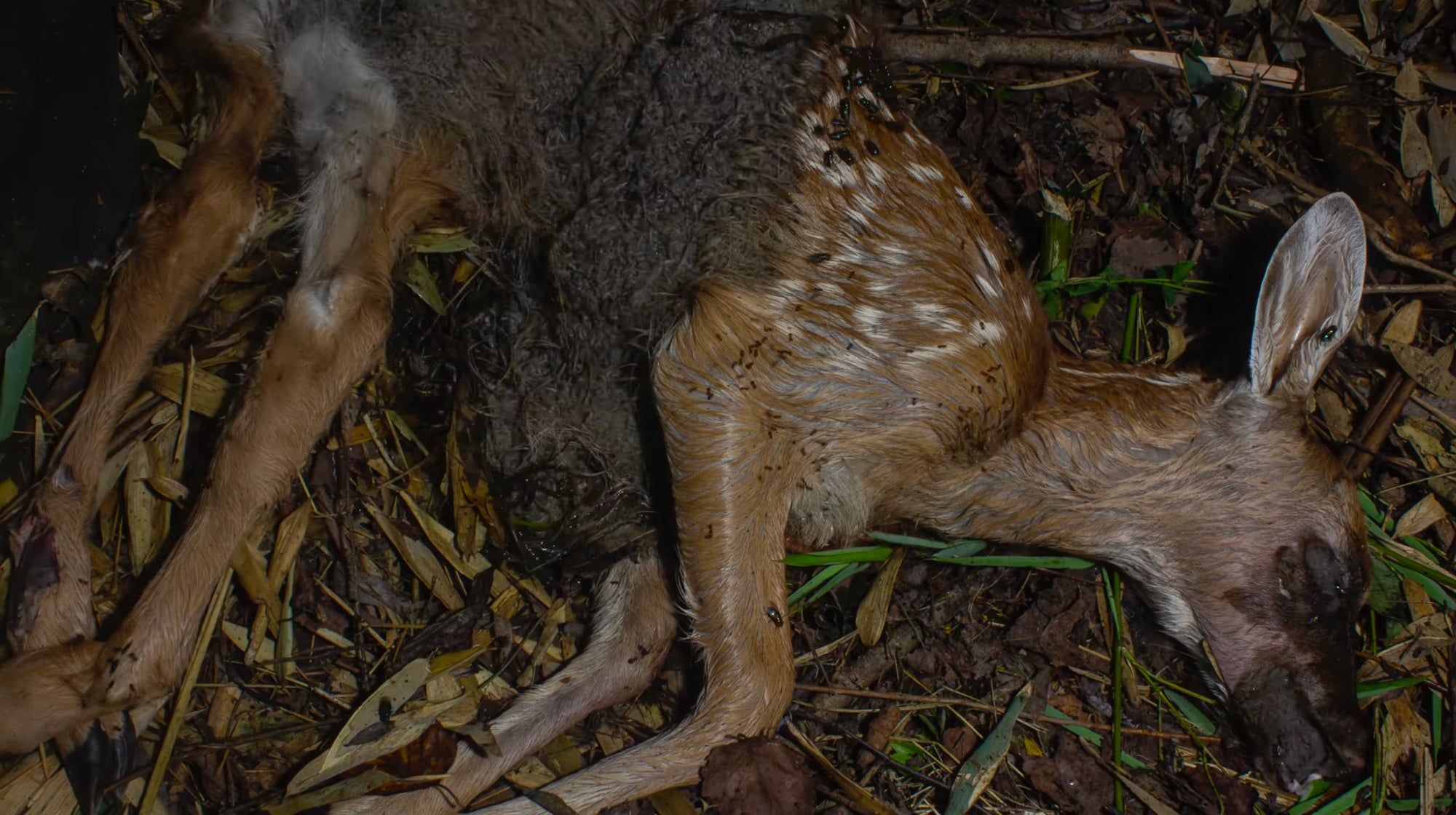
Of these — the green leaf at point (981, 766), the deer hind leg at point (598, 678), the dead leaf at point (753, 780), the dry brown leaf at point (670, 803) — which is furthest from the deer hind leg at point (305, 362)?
the green leaf at point (981, 766)

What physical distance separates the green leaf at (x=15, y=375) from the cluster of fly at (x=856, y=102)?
251cm

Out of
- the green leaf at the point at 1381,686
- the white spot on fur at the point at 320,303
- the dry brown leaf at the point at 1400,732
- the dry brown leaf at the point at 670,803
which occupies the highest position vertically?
the white spot on fur at the point at 320,303

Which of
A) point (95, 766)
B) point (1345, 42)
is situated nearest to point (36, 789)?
point (95, 766)

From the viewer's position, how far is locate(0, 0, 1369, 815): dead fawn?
10.5ft

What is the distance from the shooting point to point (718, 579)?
3.29 meters

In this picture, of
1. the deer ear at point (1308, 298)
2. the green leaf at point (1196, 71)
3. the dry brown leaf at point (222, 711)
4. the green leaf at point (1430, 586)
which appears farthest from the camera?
the green leaf at point (1196, 71)

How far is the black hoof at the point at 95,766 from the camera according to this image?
313 cm

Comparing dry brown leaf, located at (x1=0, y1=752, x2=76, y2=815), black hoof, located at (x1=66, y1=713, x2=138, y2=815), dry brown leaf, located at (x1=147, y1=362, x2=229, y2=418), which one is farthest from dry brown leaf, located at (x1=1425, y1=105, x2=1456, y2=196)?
dry brown leaf, located at (x1=0, y1=752, x2=76, y2=815)

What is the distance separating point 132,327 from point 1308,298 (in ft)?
12.4

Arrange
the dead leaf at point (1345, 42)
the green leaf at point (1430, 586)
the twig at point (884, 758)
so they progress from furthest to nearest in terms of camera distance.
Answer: the dead leaf at point (1345, 42) < the green leaf at point (1430, 586) < the twig at point (884, 758)

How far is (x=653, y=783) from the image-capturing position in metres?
3.36

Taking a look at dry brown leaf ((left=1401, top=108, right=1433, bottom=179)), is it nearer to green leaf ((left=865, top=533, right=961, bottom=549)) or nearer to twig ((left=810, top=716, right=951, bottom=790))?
green leaf ((left=865, top=533, right=961, bottom=549))

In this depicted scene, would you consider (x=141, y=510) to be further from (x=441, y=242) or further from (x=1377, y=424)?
(x=1377, y=424)

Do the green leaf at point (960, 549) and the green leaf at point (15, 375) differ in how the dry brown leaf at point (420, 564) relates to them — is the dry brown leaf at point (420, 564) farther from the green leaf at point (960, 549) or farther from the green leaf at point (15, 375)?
the green leaf at point (960, 549)
